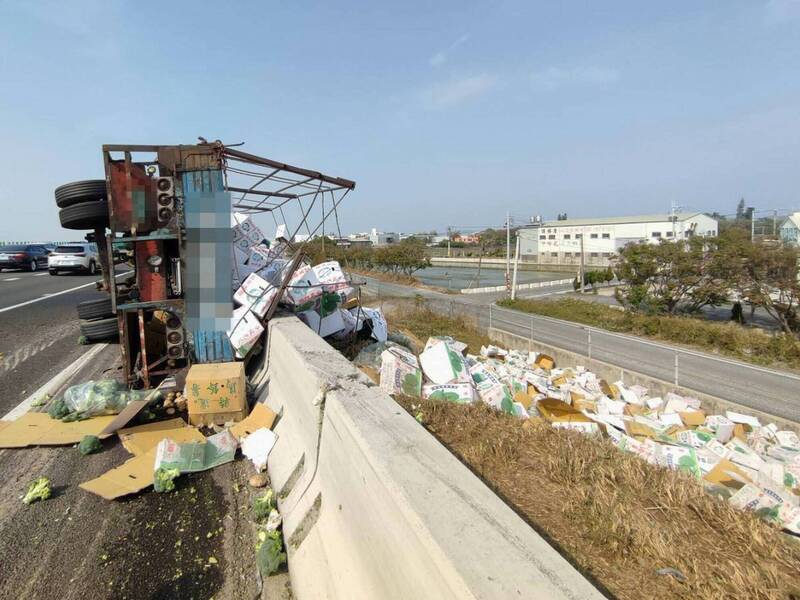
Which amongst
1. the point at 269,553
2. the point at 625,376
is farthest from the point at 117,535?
the point at 625,376

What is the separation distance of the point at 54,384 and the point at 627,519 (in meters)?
6.73

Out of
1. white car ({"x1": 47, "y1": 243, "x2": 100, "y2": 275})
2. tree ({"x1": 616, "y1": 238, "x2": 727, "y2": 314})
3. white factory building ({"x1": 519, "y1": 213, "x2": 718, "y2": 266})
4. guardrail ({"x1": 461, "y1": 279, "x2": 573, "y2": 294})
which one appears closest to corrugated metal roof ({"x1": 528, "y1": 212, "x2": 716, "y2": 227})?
white factory building ({"x1": 519, "y1": 213, "x2": 718, "y2": 266})

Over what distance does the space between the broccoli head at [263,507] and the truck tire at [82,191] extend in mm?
4810

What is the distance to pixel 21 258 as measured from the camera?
2548 centimetres

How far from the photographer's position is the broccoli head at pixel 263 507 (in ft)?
9.76

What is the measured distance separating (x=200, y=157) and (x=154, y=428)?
325cm

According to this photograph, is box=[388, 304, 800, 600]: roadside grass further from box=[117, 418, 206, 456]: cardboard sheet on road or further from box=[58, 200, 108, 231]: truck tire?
box=[58, 200, 108, 231]: truck tire

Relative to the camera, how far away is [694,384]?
12680 mm

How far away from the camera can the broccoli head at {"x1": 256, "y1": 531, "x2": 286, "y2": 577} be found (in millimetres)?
2480

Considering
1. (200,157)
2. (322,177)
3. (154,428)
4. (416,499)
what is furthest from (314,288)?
(416,499)

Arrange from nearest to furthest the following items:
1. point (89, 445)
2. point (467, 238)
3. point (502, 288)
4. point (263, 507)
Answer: point (263, 507) → point (89, 445) → point (502, 288) → point (467, 238)

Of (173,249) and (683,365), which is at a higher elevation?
(173,249)

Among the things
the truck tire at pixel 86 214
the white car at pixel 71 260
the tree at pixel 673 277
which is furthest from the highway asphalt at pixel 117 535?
the tree at pixel 673 277

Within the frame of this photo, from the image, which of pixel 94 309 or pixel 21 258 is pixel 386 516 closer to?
pixel 94 309
